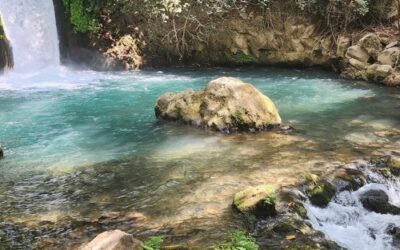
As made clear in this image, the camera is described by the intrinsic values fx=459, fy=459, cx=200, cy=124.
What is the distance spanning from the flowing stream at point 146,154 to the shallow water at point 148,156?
0.07 feet

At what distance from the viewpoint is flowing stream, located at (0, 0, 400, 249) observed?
18.5 feet

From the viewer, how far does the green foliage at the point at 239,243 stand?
4647 mm

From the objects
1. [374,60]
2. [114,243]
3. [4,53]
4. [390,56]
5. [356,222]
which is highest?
[4,53]

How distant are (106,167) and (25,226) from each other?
217 cm

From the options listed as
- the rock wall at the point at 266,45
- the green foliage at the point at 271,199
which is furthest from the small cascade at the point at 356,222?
the rock wall at the point at 266,45

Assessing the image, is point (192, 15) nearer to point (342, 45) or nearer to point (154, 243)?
point (342, 45)

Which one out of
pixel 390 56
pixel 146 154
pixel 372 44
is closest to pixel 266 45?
pixel 372 44

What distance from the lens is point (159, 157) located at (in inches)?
317

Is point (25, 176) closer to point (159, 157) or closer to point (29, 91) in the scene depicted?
point (159, 157)

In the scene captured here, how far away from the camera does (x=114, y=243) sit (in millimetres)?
4273

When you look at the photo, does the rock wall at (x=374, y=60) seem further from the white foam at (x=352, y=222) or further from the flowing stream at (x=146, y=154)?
the white foam at (x=352, y=222)

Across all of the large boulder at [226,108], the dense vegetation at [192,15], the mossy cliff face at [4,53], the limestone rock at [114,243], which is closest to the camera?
the limestone rock at [114,243]

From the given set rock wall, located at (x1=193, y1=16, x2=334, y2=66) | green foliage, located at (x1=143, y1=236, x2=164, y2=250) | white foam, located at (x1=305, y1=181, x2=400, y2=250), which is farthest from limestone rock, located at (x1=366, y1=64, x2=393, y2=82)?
green foliage, located at (x1=143, y1=236, x2=164, y2=250)

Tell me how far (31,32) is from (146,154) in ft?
42.2
